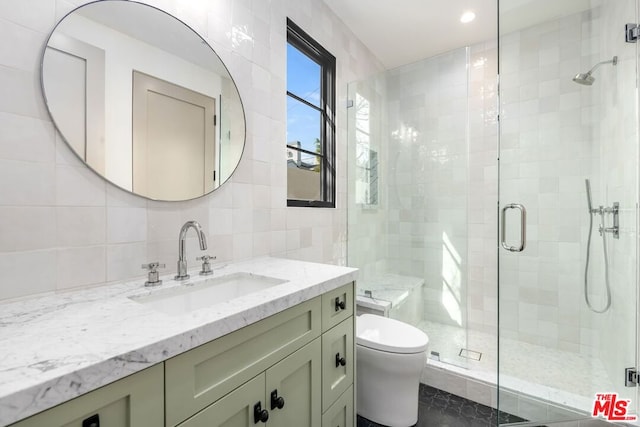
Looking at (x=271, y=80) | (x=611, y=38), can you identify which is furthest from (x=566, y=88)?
(x=271, y=80)

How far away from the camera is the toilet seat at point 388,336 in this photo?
1502mm

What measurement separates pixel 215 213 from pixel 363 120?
1659mm

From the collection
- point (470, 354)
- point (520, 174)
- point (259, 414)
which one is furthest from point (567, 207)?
point (259, 414)

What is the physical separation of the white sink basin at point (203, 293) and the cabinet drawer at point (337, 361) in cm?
31

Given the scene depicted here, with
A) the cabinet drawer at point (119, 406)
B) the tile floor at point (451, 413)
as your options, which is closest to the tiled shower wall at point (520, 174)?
the tile floor at point (451, 413)

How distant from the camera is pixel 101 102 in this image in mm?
995

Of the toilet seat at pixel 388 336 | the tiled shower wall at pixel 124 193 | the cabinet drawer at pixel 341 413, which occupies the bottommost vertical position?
the cabinet drawer at pixel 341 413

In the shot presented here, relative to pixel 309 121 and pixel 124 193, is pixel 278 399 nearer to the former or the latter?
pixel 124 193

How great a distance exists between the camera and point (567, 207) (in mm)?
1866

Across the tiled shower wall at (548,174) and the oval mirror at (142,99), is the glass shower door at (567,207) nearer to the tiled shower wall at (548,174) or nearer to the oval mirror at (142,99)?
the tiled shower wall at (548,174)

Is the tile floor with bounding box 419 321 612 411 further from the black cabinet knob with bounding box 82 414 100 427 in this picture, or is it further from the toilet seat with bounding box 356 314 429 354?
the black cabinet knob with bounding box 82 414 100 427

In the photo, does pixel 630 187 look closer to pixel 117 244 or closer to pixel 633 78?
pixel 633 78

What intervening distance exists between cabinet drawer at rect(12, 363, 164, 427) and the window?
133 cm

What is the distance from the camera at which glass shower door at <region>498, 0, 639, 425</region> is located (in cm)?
156
